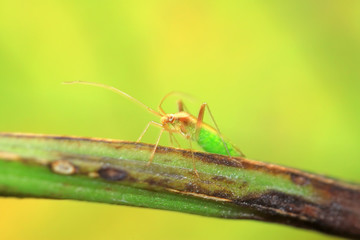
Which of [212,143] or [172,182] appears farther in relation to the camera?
[212,143]

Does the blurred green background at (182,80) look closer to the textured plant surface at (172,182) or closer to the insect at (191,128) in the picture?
the insect at (191,128)

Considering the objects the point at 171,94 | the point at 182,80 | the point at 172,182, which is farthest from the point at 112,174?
the point at 182,80

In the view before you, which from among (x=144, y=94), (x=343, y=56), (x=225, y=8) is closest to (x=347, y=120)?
(x=343, y=56)

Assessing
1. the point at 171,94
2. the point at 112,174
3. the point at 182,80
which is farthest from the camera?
the point at 182,80

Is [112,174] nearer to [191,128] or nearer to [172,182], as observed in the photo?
[172,182]

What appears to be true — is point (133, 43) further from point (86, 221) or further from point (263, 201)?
point (263, 201)

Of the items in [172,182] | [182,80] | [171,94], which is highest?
[182,80]
